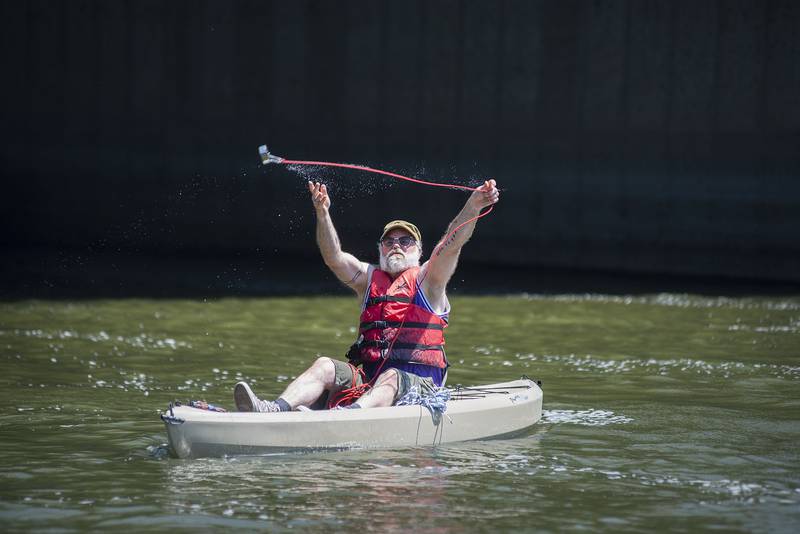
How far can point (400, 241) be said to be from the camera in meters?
7.47

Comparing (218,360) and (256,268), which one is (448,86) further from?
(218,360)

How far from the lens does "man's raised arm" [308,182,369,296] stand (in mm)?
7379

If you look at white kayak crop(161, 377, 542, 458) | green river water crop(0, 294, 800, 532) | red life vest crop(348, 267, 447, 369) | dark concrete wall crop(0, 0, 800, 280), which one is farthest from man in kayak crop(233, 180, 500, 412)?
dark concrete wall crop(0, 0, 800, 280)

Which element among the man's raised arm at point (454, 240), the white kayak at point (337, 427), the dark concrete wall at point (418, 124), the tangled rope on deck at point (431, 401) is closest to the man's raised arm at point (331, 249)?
the man's raised arm at point (454, 240)

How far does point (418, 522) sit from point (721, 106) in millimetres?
13116

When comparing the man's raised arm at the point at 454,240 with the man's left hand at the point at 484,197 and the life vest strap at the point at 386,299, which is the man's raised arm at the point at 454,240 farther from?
the life vest strap at the point at 386,299

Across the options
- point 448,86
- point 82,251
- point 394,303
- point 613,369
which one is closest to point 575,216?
point 448,86

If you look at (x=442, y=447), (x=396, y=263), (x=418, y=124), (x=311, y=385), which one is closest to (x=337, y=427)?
(x=311, y=385)

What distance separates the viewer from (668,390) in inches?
360

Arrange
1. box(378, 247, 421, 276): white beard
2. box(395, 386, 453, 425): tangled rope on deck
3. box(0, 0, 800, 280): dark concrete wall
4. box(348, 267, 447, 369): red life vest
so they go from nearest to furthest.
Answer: box(395, 386, 453, 425): tangled rope on deck → box(348, 267, 447, 369): red life vest → box(378, 247, 421, 276): white beard → box(0, 0, 800, 280): dark concrete wall

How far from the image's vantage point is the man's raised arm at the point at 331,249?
738cm

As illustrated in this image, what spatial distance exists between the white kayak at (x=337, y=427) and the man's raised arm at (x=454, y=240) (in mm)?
664

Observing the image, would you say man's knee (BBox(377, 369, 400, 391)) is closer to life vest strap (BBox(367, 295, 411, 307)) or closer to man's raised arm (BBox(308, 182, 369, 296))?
life vest strap (BBox(367, 295, 411, 307))

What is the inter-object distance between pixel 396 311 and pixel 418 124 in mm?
11914
